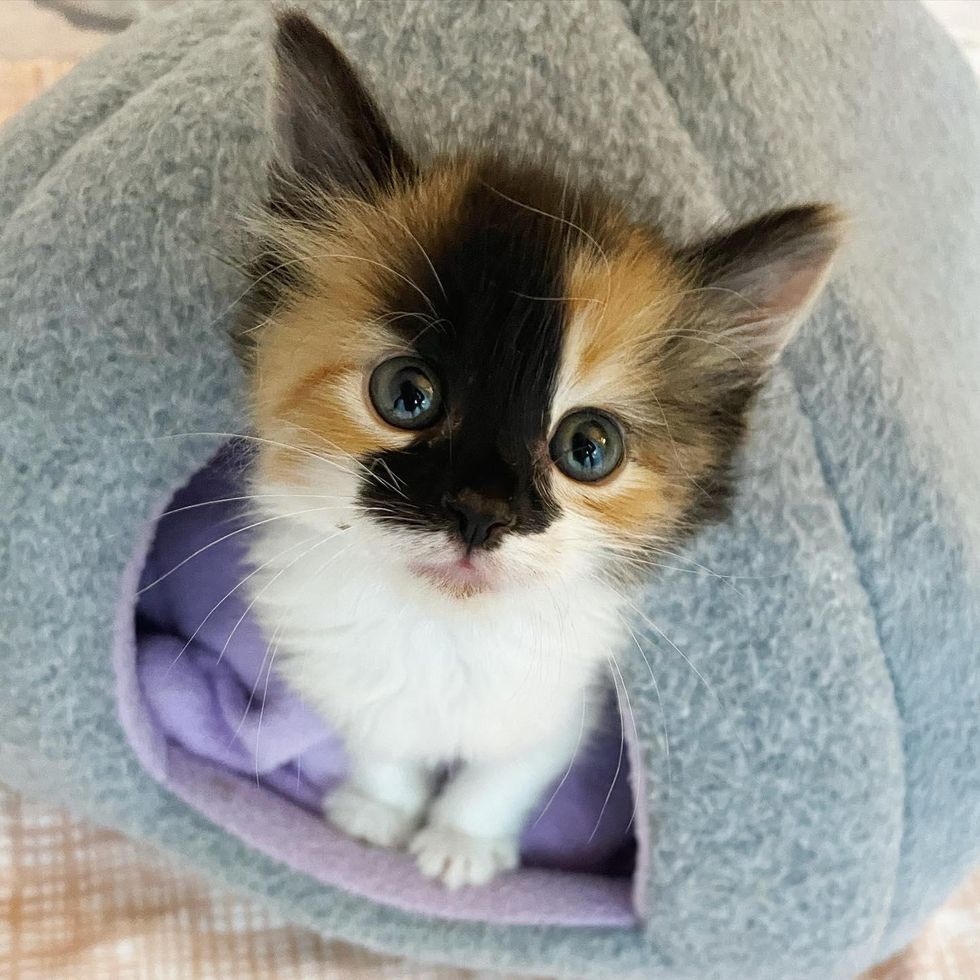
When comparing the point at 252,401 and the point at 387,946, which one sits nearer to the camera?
the point at 252,401

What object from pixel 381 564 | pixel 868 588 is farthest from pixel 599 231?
pixel 868 588

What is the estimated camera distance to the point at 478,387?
31.4 inches

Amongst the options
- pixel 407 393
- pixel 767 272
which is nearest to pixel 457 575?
pixel 407 393

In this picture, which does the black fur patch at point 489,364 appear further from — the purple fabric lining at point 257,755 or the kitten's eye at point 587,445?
the purple fabric lining at point 257,755

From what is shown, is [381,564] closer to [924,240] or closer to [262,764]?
[262,764]

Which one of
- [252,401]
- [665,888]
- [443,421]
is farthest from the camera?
[665,888]

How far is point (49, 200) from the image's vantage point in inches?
41.9

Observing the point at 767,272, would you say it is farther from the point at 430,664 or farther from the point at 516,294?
the point at 430,664

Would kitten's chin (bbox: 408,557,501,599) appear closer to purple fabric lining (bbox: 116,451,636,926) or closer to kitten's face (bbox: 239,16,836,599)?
kitten's face (bbox: 239,16,836,599)

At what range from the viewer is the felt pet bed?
1.03 metres

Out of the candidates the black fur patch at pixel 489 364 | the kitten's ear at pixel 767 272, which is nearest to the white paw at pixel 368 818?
the black fur patch at pixel 489 364

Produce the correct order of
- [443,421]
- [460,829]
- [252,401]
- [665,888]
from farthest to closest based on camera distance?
[460,829] < [665,888] < [252,401] < [443,421]

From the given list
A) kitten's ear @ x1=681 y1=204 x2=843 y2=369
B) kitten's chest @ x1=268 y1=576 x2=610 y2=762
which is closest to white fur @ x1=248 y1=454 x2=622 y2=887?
kitten's chest @ x1=268 y1=576 x2=610 y2=762

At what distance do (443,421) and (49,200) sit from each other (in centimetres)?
57
